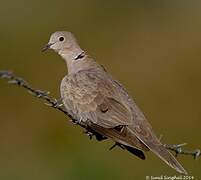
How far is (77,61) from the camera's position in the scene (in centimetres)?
829

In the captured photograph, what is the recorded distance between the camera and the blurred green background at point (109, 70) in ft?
40.1

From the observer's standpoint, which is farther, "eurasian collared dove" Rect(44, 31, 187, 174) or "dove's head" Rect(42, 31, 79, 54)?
"dove's head" Rect(42, 31, 79, 54)

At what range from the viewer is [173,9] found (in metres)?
24.0

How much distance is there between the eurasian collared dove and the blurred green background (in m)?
3.59

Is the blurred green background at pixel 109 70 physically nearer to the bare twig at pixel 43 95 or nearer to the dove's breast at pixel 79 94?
the dove's breast at pixel 79 94

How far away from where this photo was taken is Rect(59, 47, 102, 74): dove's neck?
8086 millimetres

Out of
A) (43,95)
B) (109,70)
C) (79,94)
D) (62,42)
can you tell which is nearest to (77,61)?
(62,42)

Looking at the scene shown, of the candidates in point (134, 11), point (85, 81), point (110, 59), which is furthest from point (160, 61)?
point (85, 81)

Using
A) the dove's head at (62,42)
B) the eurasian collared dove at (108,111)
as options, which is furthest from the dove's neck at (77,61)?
the eurasian collared dove at (108,111)

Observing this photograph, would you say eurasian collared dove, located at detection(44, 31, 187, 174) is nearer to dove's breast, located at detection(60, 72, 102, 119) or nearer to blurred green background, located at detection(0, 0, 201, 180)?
dove's breast, located at detection(60, 72, 102, 119)

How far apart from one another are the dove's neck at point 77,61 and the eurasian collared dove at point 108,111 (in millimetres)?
137

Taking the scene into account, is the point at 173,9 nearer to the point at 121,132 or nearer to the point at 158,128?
the point at 158,128

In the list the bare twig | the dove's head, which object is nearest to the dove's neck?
the dove's head

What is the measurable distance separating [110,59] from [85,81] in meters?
9.25
